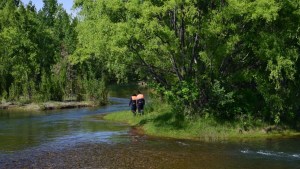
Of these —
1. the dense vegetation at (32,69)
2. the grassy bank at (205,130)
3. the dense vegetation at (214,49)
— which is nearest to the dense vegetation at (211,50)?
the dense vegetation at (214,49)

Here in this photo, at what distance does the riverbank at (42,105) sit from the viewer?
1961 inches

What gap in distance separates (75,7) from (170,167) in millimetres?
21437

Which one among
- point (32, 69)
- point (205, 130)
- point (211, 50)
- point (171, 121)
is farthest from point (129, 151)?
point (32, 69)

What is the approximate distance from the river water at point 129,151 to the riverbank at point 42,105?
754 inches

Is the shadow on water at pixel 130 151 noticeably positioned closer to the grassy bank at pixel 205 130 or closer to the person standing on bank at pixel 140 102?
the grassy bank at pixel 205 130

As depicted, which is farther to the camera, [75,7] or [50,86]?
[50,86]

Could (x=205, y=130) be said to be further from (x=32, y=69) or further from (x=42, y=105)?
(x=32, y=69)

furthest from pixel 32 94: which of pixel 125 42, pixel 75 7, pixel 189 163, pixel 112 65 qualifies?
pixel 189 163

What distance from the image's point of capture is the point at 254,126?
27797 mm

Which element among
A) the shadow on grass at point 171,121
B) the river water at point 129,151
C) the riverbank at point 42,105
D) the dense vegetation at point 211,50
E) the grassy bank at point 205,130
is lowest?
the river water at point 129,151

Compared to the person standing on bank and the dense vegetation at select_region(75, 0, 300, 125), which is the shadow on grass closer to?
the dense vegetation at select_region(75, 0, 300, 125)

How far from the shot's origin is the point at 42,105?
163 ft

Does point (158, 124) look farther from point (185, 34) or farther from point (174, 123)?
point (185, 34)

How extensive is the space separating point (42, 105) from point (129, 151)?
29689mm
